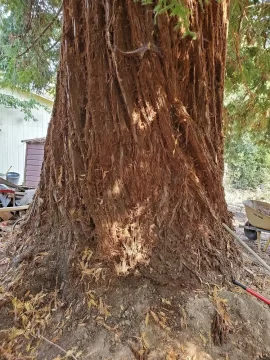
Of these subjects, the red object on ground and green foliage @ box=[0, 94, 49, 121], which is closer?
the red object on ground

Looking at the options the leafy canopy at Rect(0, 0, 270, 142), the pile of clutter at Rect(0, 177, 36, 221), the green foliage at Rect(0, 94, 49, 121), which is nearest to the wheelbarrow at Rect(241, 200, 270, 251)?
the leafy canopy at Rect(0, 0, 270, 142)

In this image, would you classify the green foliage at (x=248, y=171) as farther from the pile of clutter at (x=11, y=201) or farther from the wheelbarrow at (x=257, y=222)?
the pile of clutter at (x=11, y=201)

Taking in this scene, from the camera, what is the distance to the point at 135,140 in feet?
5.78

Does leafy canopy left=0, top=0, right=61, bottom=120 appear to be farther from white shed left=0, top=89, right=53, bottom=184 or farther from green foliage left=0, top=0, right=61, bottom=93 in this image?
white shed left=0, top=89, right=53, bottom=184

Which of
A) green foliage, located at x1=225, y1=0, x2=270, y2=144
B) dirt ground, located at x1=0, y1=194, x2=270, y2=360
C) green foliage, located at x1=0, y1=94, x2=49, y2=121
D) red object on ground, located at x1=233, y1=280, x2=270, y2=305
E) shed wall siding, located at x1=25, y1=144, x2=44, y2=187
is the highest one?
green foliage, located at x1=0, y1=94, x2=49, y2=121

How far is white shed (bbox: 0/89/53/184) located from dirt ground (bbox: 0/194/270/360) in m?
9.80

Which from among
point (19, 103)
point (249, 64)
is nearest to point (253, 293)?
point (249, 64)

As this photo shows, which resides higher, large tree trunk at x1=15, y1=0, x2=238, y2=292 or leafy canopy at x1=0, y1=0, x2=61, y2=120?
→ leafy canopy at x1=0, y1=0, x2=61, y2=120

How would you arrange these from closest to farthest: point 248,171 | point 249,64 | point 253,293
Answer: point 253,293
point 249,64
point 248,171

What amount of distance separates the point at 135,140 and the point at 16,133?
34.1 ft

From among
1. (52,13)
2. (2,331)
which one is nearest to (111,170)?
(2,331)

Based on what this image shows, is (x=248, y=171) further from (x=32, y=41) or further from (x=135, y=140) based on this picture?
(x=135, y=140)

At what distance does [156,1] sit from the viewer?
1.67 metres

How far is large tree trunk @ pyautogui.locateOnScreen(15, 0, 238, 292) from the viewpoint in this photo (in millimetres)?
1717
